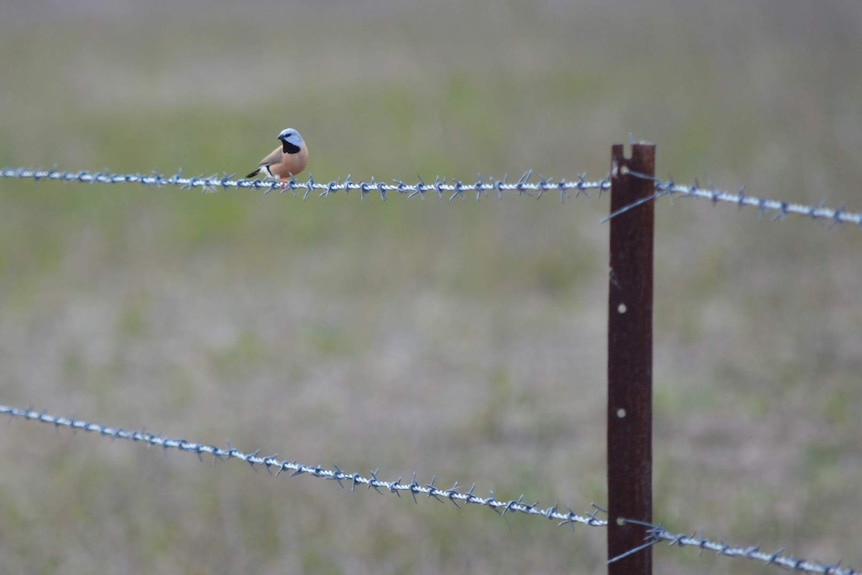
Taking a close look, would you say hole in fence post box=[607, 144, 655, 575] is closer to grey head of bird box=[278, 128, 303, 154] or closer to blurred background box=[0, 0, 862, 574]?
grey head of bird box=[278, 128, 303, 154]

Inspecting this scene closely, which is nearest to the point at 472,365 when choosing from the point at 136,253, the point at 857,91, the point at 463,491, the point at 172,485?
the point at 463,491

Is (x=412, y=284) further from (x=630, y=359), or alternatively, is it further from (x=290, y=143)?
(x=630, y=359)

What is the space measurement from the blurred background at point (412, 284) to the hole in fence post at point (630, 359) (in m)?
2.93

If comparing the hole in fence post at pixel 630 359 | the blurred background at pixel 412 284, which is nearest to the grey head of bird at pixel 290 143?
the hole in fence post at pixel 630 359

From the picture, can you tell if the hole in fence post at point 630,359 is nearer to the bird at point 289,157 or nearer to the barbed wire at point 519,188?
the barbed wire at point 519,188

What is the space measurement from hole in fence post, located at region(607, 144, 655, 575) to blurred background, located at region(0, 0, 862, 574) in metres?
2.93

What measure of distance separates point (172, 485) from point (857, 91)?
9833mm

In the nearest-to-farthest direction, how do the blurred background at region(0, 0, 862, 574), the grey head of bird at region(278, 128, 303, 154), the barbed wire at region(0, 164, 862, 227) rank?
the barbed wire at region(0, 164, 862, 227) < the grey head of bird at region(278, 128, 303, 154) < the blurred background at region(0, 0, 862, 574)

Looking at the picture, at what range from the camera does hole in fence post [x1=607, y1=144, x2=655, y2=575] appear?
2234mm

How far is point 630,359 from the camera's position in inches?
88.8

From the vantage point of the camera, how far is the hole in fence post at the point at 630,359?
223cm

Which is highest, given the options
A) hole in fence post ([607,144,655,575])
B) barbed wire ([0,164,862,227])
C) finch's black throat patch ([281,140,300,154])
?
finch's black throat patch ([281,140,300,154])

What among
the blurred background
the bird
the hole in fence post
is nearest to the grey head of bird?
the bird

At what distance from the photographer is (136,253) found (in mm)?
10969
